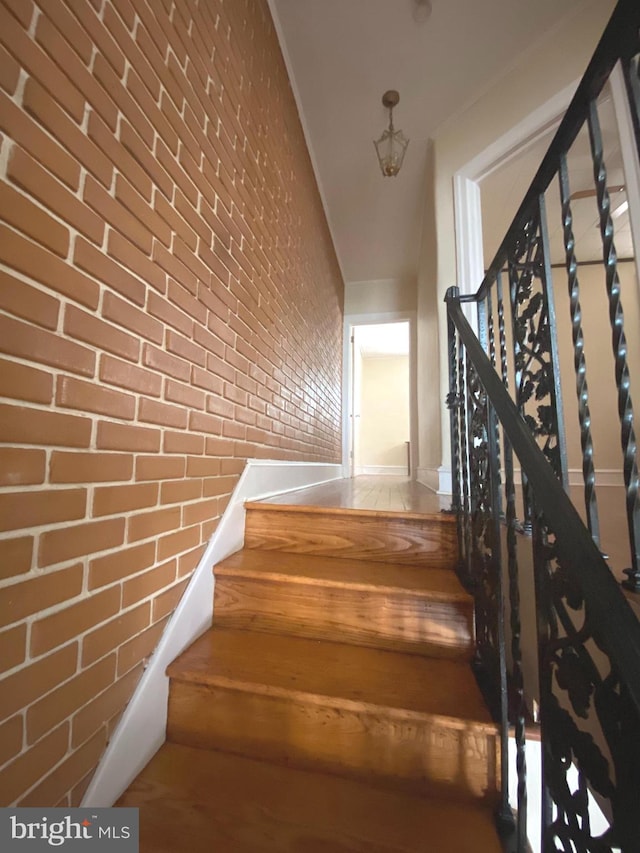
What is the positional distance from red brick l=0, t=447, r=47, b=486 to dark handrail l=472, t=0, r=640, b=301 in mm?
1183

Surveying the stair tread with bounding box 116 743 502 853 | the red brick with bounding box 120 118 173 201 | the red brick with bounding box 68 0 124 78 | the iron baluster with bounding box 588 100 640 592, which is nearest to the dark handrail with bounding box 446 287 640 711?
the iron baluster with bounding box 588 100 640 592

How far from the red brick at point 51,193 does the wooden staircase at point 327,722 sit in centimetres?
103

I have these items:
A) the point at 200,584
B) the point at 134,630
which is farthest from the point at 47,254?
the point at 200,584

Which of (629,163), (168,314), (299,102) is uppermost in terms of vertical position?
(299,102)

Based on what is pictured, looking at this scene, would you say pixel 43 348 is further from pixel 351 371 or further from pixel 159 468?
pixel 351 371

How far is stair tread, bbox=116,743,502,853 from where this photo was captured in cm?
65

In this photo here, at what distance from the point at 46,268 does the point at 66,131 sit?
0.28 m

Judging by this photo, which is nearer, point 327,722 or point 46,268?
point 46,268

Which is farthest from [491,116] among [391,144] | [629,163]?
[629,163]

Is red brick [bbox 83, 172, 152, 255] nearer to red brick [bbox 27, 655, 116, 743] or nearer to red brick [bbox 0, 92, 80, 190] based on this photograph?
red brick [bbox 0, 92, 80, 190]

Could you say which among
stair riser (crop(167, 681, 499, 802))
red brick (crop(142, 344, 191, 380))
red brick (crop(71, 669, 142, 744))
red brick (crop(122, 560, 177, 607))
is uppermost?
red brick (crop(142, 344, 191, 380))

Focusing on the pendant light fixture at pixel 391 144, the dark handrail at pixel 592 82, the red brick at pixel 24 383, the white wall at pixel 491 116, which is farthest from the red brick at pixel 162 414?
the pendant light fixture at pixel 391 144

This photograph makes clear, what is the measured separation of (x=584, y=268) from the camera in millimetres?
3674

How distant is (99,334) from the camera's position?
0.71 m
